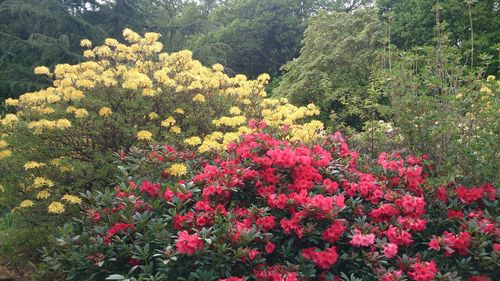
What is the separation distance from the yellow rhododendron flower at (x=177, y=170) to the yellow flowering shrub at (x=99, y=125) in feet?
2.01

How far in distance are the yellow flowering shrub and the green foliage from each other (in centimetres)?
656

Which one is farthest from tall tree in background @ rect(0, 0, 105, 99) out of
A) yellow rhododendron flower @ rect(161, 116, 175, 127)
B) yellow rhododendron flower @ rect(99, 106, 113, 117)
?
yellow rhododendron flower @ rect(161, 116, 175, 127)

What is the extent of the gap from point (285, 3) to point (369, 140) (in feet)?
60.7

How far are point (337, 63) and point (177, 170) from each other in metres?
9.98

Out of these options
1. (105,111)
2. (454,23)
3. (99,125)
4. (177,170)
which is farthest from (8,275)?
(454,23)

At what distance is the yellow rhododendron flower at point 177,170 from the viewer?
3.32 m

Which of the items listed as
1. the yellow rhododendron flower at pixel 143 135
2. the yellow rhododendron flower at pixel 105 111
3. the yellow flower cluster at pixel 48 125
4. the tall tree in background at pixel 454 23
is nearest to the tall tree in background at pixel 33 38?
the yellow flower cluster at pixel 48 125

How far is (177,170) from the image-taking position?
3.35 m

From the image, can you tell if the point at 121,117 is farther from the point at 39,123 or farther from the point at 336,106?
the point at 336,106

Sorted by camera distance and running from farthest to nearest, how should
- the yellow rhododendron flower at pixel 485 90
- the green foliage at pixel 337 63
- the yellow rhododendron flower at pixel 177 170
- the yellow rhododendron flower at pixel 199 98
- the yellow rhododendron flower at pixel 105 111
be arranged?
1. the green foliage at pixel 337 63
2. the yellow rhododendron flower at pixel 199 98
3. the yellow rhododendron flower at pixel 105 111
4. the yellow rhododendron flower at pixel 485 90
5. the yellow rhododendron flower at pixel 177 170

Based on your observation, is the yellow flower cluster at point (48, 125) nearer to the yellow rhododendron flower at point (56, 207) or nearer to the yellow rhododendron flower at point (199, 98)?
the yellow rhododendron flower at point (56, 207)

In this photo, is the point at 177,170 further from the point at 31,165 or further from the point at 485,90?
the point at 485,90

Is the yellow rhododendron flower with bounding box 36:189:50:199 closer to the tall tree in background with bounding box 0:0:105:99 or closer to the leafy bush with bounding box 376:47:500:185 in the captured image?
the leafy bush with bounding box 376:47:500:185

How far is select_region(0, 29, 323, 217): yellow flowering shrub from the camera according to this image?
4371 millimetres
